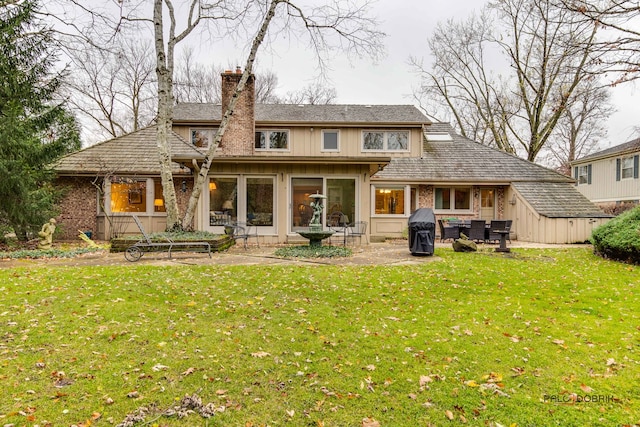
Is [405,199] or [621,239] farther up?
[405,199]

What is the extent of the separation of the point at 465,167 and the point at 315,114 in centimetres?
819

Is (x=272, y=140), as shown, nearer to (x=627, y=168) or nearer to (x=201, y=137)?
(x=201, y=137)

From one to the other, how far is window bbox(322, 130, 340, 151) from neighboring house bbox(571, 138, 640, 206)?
14.7 metres

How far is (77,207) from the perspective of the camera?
47.7 ft

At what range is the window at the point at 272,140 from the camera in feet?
58.6

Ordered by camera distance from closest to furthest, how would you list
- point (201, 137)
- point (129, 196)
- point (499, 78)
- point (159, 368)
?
1. point (159, 368)
2. point (129, 196)
3. point (201, 137)
4. point (499, 78)

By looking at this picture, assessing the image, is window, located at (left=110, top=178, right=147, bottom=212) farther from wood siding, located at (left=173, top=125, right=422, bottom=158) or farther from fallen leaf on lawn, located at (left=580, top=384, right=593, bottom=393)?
fallen leaf on lawn, located at (left=580, top=384, right=593, bottom=393)

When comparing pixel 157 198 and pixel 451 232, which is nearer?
pixel 451 232

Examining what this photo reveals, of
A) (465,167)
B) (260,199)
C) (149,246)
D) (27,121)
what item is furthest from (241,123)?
(465,167)

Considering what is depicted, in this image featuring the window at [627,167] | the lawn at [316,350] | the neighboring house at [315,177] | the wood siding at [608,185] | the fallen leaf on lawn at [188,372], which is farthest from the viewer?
the wood siding at [608,185]

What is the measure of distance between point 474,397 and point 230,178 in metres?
11.4

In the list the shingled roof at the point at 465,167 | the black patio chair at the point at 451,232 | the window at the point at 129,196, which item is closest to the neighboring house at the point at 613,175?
the shingled roof at the point at 465,167

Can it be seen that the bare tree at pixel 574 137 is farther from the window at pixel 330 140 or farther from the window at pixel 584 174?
the window at pixel 330 140

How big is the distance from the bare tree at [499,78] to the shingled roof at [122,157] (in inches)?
795
